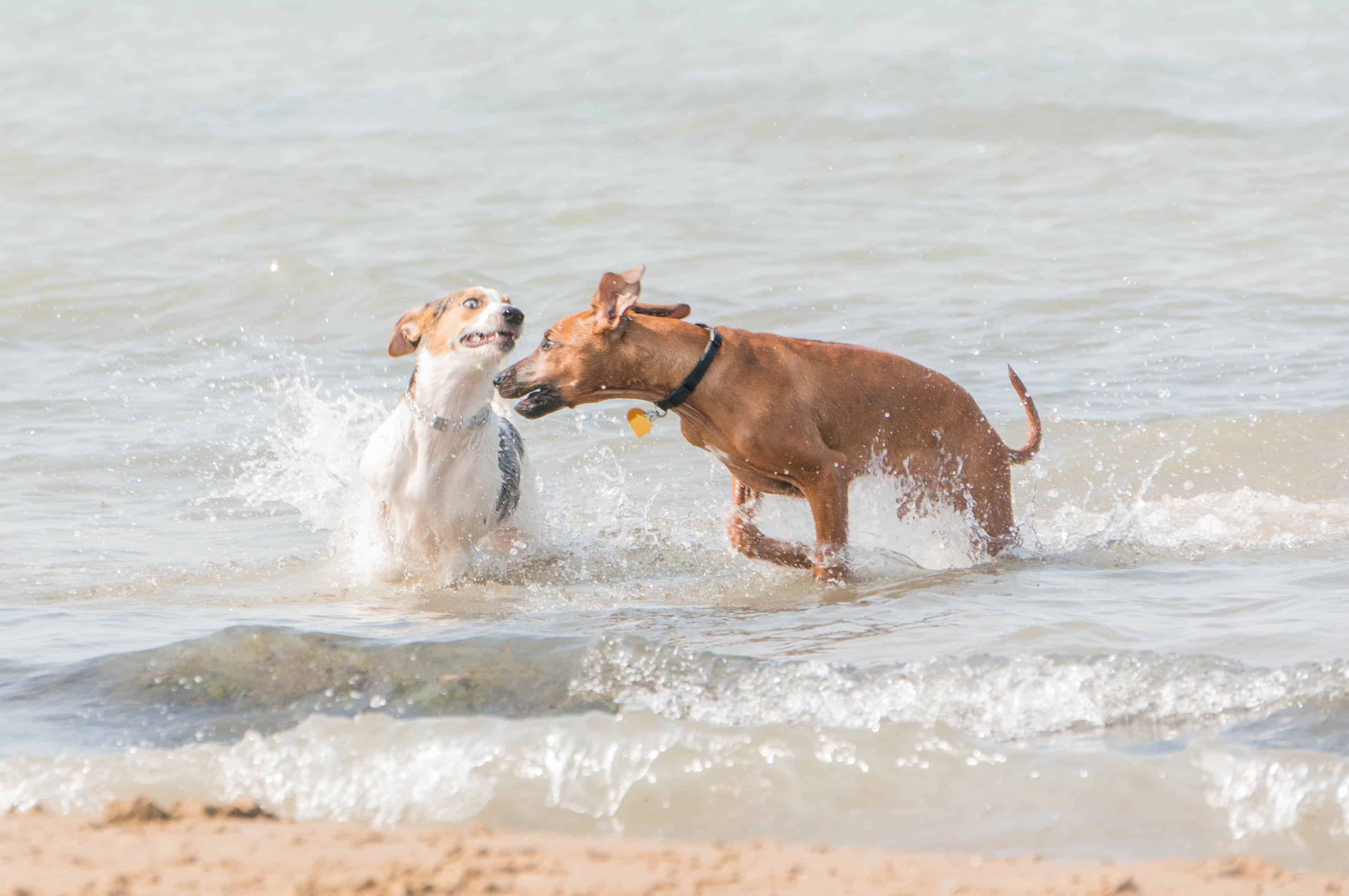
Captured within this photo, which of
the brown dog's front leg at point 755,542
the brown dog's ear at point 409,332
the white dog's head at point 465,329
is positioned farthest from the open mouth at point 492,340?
the brown dog's front leg at point 755,542

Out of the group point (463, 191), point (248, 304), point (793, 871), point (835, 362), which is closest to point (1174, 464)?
point (835, 362)

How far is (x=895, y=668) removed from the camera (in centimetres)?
418

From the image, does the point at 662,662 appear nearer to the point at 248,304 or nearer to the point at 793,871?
the point at 793,871

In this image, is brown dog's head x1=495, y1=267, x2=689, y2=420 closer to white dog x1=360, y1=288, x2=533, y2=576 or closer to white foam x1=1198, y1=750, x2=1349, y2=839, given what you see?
white dog x1=360, y1=288, x2=533, y2=576

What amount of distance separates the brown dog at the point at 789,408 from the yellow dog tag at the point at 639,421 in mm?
76

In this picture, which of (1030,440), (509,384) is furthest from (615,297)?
(1030,440)

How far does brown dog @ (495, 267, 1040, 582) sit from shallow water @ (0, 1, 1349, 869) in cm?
19

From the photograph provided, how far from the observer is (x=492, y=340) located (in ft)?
18.4

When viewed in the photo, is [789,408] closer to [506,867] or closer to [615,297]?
[615,297]

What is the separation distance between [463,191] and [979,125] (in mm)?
5793

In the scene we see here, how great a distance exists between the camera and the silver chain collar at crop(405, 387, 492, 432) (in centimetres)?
587

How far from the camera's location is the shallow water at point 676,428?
3609mm

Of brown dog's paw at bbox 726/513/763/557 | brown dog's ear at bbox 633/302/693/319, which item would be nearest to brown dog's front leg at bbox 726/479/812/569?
brown dog's paw at bbox 726/513/763/557

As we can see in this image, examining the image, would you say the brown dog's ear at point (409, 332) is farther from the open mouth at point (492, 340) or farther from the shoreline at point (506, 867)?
the shoreline at point (506, 867)
